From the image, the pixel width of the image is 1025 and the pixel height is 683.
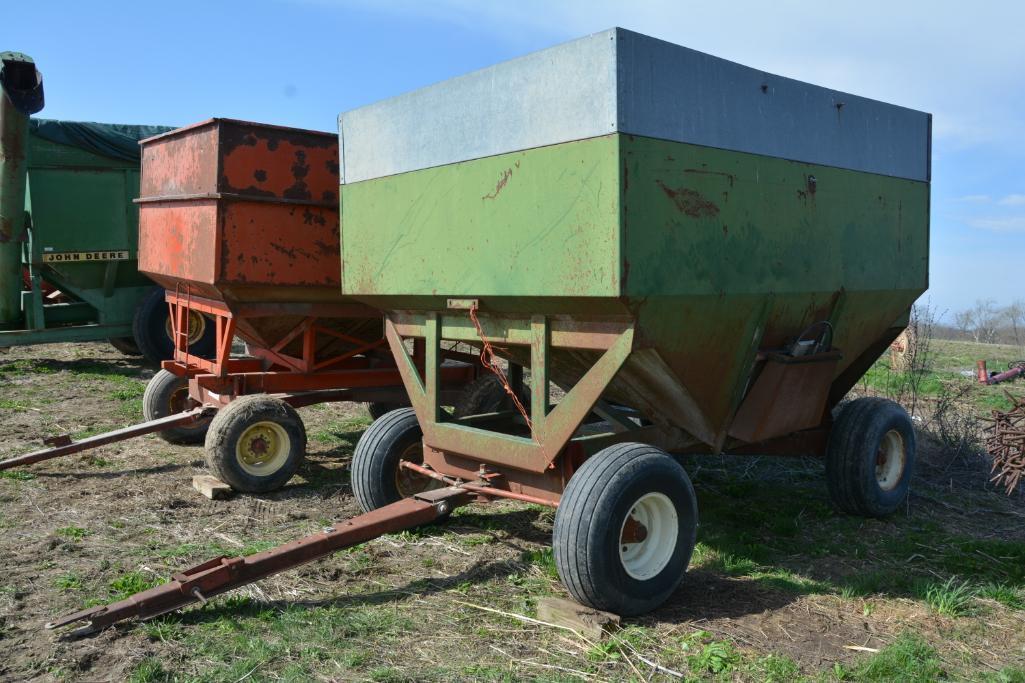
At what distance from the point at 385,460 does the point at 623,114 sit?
2.77 metres

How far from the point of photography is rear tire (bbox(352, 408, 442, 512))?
18.5 feet

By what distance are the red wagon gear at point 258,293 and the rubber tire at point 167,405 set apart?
0.32m

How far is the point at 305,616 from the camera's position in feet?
13.7

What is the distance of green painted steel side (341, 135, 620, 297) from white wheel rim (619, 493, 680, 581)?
45.3 inches

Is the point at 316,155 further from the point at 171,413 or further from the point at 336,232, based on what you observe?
the point at 171,413

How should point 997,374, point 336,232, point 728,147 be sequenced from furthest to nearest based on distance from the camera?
point 997,374 < point 336,232 < point 728,147

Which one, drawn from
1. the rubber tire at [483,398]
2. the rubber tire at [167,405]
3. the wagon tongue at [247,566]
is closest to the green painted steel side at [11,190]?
the rubber tire at [167,405]

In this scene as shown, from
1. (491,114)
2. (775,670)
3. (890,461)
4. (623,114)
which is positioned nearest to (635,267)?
(623,114)

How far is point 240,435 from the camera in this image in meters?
6.50

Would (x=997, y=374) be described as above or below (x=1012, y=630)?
above

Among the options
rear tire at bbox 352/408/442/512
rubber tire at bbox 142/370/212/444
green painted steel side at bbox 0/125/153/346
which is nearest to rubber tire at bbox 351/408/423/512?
rear tire at bbox 352/408/442/512

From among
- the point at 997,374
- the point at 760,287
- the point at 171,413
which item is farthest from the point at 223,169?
the point at 997,374

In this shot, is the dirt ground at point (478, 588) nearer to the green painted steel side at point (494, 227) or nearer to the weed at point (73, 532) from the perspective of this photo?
the weed at point (73, 532)

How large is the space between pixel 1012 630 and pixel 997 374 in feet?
29.0
